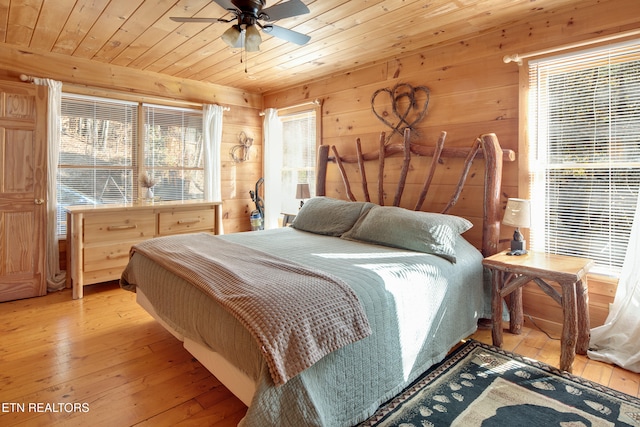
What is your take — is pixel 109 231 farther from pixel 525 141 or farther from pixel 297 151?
pixel 525 141

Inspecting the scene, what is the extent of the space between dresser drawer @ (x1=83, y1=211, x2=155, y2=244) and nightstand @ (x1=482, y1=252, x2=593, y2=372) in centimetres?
313

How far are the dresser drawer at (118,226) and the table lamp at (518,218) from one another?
3.26 meters

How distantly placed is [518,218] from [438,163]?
3.14 ft

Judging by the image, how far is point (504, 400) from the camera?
72.0 inches

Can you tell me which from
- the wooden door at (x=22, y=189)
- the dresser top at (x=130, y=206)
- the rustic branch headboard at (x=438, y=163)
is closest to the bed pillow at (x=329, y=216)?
the rustic branch headboard at (x=438, y=163)

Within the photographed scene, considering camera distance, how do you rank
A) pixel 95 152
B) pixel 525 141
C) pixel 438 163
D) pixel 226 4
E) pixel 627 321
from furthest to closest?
pixel 95 152 < pixel 438 163 < pixel 525 141 < pixel 627 321 < pixel 226 4

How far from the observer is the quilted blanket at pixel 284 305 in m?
1.36

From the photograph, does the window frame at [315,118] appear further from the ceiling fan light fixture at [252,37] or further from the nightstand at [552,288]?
the nightstand at [552,288]

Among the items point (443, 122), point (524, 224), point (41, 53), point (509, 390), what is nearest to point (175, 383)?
point (509, 390)

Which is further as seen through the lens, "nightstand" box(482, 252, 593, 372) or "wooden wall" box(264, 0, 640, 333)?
"wooden wall" box(264, 0, 640, 333)

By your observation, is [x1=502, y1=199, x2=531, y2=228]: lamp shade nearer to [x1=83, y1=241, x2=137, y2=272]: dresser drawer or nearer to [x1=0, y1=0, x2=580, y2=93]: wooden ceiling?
[x1=0, y1=0, x2=580, y2=93]: wooden ceiling

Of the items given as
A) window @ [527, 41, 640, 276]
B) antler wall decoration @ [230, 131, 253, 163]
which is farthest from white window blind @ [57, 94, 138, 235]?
window @ [527, 41, 640, 276]

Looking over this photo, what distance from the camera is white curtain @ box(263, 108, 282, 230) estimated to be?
15.8 ft

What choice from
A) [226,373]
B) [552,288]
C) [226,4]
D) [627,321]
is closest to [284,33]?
[226,4]
